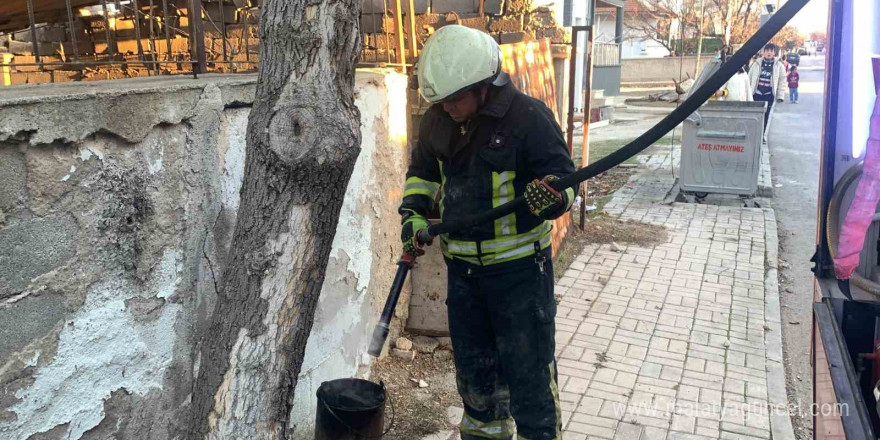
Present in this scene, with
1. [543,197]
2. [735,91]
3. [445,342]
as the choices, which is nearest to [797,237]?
[735,91]

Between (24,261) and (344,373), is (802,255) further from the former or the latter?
(24,261)

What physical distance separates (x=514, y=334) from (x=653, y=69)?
32.5m

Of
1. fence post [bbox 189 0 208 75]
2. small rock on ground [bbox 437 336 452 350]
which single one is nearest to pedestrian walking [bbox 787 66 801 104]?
small rock on ground [bbox 437 336 452 350]

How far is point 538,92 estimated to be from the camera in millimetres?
5875

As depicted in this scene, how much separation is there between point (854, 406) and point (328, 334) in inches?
97.0

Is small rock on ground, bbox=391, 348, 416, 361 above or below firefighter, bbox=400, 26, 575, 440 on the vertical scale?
below

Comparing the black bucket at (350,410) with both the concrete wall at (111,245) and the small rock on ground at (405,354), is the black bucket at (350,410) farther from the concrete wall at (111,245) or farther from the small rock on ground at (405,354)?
the small rock on ground at (405,354)

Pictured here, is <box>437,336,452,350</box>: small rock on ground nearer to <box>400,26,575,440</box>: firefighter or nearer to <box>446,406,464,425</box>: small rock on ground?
<box>446,406,464,425</box>: small rock on ground

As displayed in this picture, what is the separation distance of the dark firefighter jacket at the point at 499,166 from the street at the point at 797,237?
208 cm

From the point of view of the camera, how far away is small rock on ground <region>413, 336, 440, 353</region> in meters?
4.70

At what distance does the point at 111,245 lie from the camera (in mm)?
2459

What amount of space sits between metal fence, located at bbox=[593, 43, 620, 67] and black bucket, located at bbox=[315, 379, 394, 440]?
20.3m

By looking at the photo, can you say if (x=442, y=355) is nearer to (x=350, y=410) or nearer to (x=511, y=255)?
(x=350, y=410)

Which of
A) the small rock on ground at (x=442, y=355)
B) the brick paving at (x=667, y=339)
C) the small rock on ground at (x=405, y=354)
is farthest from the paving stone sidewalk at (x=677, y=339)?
the small rock on ground at (x=405, y=354)
